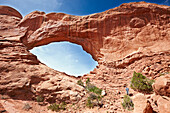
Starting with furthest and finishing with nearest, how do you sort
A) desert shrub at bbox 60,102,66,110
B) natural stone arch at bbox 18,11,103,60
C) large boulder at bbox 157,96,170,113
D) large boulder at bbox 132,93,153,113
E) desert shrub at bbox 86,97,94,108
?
natural stone arch at bbox 18,11,103,60 → desert shrub at bbox 60,102,66,110 → desert shrub at bbox 86,97,94,108 → large boulder at bbox 132,93,153,113 → large boulder at bbox 157,96,170,113

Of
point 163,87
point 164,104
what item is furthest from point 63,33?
point 164,104

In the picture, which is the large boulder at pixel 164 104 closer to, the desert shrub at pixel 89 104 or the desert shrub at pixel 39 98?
the desert shrub at pixel 89 104

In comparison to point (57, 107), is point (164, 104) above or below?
above

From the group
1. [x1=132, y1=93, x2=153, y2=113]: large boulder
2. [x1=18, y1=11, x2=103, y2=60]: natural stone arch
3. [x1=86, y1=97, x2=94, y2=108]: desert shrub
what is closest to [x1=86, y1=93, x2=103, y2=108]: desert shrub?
[x1=86, y1=97, x2=94, y2=108]: desert shrub

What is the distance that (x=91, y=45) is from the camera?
17.5 m

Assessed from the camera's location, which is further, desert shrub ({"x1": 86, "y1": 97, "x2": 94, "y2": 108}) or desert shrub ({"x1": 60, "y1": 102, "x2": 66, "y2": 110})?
desert shrub ({"x1": 60, "y1": 102, "x2": 66, "y2": 110})

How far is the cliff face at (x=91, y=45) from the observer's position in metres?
9.62

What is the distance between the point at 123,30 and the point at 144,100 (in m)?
13.9

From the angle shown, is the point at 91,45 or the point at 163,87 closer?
the point at 163,87

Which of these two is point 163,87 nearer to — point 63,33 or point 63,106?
point 63,106

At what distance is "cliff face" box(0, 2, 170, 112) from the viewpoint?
9625 millimetres

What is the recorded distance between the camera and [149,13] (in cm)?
1611

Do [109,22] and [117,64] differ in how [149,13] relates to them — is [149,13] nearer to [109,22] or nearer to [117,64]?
[109,22]

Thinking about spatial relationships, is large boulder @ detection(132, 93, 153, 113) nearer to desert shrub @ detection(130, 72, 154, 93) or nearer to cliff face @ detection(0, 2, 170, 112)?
cliff face @ detection(0, 2, 170, 112)
